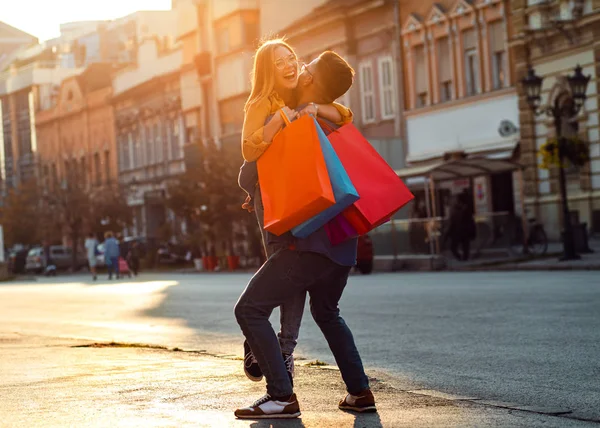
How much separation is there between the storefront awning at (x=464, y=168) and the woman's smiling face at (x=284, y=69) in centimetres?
2872

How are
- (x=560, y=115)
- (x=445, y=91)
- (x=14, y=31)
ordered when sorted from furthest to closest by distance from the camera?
(x=14, y=31) → (x=445, y=91) → (x=560, y=115)

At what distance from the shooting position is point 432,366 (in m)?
10.0

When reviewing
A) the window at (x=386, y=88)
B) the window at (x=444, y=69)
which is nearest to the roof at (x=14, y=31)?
the window at (x=386, y=88)

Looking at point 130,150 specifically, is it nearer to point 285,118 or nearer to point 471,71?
point 471,71

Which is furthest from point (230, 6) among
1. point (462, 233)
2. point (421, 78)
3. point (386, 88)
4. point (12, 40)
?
point (12, 40)

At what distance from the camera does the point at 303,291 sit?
7215 millimetres

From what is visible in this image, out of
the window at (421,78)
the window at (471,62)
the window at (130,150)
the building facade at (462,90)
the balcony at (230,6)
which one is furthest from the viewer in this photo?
the window at (130,150)

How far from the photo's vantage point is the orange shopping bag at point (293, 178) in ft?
21.8

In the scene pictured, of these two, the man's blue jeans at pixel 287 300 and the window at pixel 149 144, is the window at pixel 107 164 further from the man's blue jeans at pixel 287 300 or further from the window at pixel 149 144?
the man's blue jeans at pixel 287 300

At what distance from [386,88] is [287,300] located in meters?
43.4

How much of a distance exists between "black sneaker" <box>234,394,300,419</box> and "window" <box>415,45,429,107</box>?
40.9 m

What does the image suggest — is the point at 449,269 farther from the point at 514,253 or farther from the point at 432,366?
the point at 432,366

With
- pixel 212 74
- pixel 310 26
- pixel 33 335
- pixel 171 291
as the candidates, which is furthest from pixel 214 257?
pixel 33 335

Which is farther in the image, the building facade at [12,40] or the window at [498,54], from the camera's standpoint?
the building facade at [12,40]
